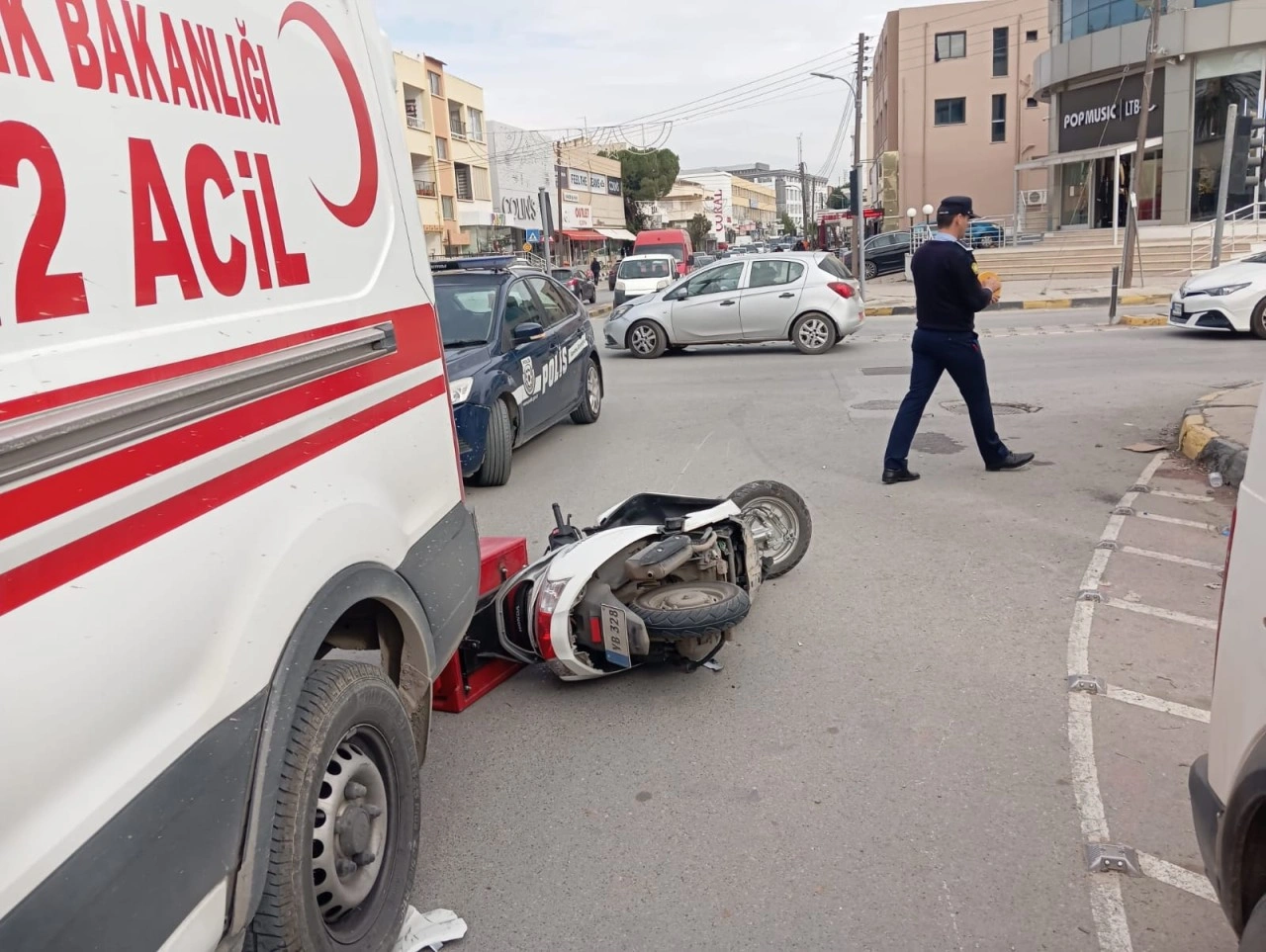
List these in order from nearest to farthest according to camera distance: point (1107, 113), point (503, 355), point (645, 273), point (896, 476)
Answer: point (896, 476), point (503, 355), point (645, 273), point (1107, 113)

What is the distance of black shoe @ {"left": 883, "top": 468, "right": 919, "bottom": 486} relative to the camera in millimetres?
7602

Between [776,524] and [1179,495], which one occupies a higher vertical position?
[776,524]

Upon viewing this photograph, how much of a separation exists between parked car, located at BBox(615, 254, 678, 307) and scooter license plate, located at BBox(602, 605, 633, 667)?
25.5 m

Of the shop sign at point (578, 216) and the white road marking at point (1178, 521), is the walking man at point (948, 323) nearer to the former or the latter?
the white road marking at point (1178, 521)

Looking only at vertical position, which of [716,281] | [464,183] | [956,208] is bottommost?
[716,281]

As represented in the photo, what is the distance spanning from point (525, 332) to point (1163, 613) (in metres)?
5.25

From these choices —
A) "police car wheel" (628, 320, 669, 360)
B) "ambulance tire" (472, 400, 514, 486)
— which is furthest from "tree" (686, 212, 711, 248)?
"ambulance tire" (472, 400, 514, 486)

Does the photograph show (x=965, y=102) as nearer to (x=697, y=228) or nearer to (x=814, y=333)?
(x=814, y=333)

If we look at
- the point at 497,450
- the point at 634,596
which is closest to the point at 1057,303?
the point at 497,450

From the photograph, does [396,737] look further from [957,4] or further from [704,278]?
[957,4]

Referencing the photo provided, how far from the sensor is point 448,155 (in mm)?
48750

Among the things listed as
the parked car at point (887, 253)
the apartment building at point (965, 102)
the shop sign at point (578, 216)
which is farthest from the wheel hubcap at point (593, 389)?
the shop sign at point (578, 216)

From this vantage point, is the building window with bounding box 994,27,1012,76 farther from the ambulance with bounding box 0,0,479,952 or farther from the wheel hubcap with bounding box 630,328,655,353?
the ambulance with bounding box 0,0,479,952

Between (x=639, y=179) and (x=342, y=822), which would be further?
(x=639, y=179)
